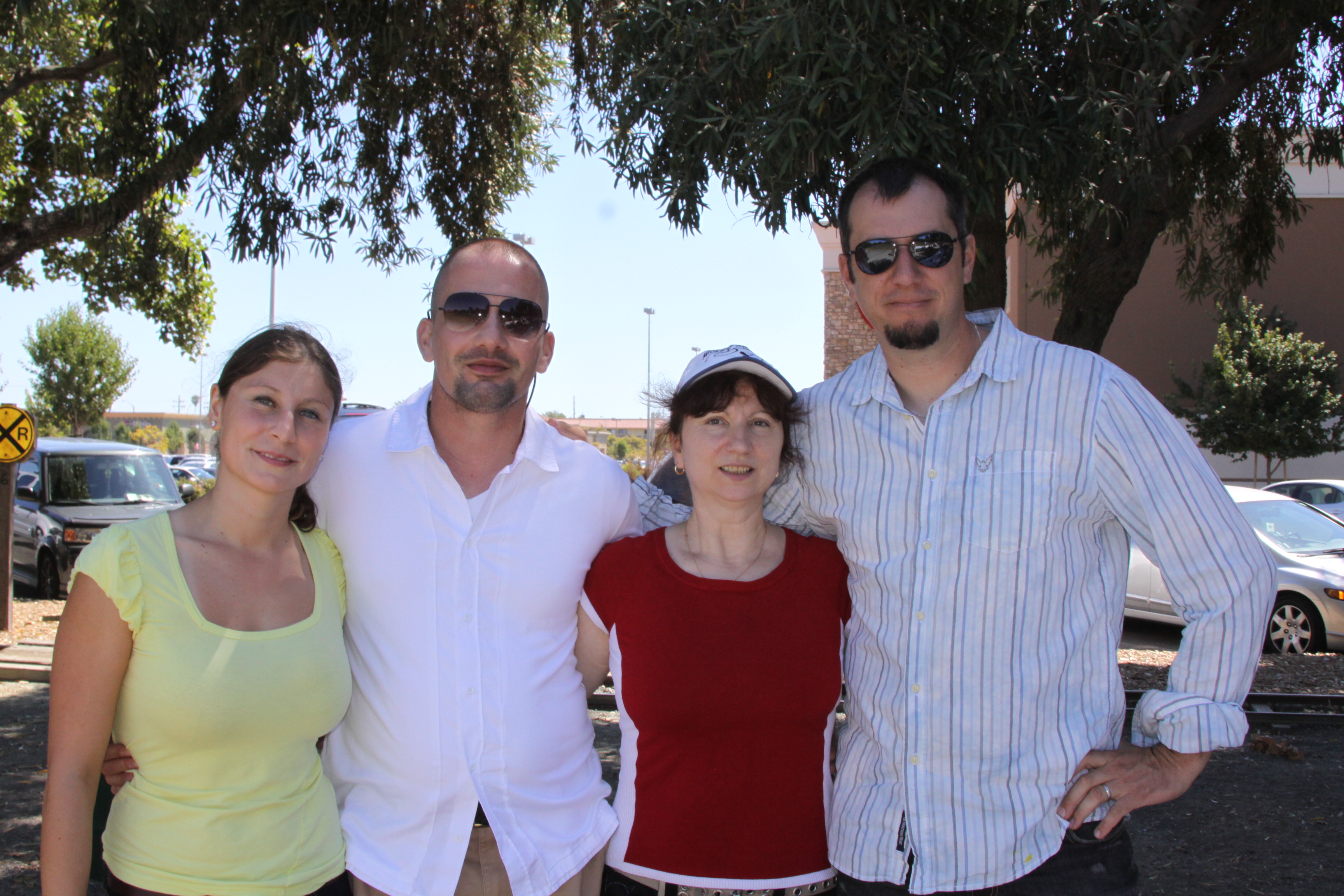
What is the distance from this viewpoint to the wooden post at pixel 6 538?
9.26 metres

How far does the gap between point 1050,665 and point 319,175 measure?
712 cm

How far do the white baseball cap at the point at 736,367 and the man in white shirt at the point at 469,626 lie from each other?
0.42 meters

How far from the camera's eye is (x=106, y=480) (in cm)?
1305

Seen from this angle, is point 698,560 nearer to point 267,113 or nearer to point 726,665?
point 726,665

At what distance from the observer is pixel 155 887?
219 centimetres

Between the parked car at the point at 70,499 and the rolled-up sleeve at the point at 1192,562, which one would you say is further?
the parked car at the point at 70,499

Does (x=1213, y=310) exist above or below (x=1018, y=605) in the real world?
above

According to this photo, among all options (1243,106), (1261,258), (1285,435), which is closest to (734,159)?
(1243,106)

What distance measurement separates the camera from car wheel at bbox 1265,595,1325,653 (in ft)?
30.2

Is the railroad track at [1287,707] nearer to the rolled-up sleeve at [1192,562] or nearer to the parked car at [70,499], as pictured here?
the rolled-up sleeve at [1192,562]

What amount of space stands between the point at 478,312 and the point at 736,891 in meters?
Answer: 1.67

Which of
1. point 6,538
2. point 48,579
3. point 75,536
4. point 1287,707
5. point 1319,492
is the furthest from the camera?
point 1319,492

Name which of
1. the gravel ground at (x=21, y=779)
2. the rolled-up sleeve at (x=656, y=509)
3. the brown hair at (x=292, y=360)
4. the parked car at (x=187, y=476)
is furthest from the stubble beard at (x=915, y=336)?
the parked car at (x=187, y=476)

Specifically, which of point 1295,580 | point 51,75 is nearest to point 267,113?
point 51,75
